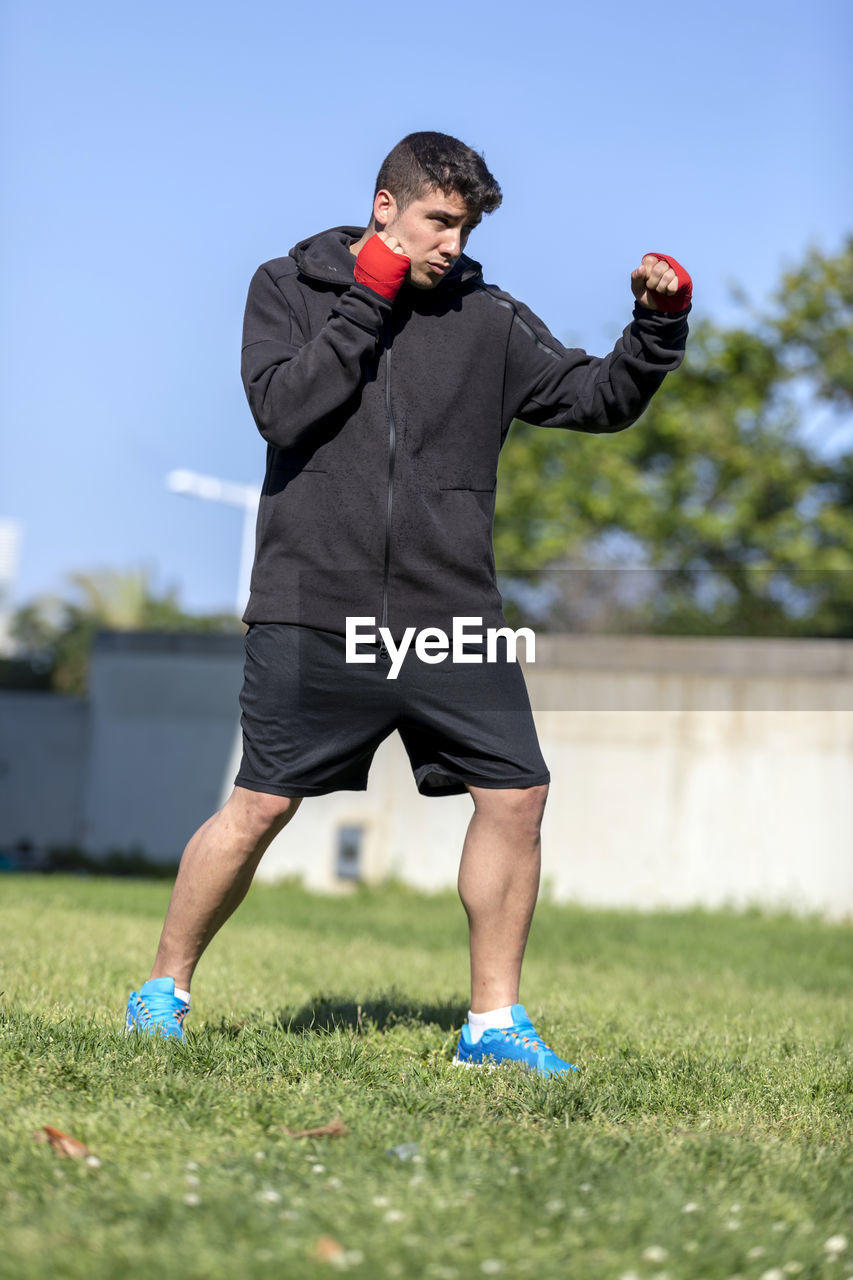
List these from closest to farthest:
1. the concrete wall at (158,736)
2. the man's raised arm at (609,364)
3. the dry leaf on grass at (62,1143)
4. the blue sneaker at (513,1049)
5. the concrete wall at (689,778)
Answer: the dry leaf on grass at (62,1143), the blue sneaker at (513,1049), the man's raised arm at (609,364), the concrete wall at (689,778), the concrete wall at (158,736)

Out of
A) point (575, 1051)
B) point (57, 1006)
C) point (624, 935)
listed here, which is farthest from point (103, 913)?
point (575, 1051)

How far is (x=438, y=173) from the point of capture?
3.06 m

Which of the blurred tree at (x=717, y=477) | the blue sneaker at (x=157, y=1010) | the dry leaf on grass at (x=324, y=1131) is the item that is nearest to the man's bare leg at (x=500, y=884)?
the blue sneaker at (x=157, y=1010)

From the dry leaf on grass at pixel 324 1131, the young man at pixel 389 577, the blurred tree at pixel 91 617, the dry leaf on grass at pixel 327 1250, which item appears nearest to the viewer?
the dry leaf on grass at pixel 327 1250

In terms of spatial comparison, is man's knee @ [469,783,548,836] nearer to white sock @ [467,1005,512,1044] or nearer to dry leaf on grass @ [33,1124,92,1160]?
white sock @ [467,1005,512,1044]

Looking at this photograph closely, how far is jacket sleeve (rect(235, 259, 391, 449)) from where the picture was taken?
296 cm

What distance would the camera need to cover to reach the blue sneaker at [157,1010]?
296 cm

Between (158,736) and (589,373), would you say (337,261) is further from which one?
(158,736)

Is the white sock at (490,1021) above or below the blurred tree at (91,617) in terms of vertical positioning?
below

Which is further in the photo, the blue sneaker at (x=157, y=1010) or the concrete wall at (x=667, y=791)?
the concrete wall at (x=667, y=791)

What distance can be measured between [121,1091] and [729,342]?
24.8m

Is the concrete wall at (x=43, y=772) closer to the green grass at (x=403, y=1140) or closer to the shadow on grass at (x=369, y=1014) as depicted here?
the green grass at (x=403, y=1140)

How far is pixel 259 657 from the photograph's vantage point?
3.11 m

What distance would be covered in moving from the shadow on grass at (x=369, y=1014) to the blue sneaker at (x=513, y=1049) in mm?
317
